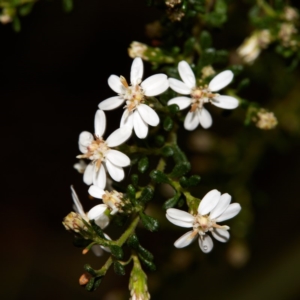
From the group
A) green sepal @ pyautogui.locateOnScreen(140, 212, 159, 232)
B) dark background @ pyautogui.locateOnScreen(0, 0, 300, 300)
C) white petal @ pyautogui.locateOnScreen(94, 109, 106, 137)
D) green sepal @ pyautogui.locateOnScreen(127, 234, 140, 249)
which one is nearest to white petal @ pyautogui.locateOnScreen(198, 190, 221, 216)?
green sepal @ pyautogui.locateOnScreen(140, 212, 159, 232)

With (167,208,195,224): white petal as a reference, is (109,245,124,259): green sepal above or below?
below

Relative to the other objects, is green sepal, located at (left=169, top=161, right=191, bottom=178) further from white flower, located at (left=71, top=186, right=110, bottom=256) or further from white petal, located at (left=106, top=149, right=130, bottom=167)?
white flower, located at (left=71, top=186, right=110, bottom=256)

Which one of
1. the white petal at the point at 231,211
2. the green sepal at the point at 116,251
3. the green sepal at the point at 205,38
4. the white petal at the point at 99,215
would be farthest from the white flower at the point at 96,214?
the green sepal at the point at 205,38

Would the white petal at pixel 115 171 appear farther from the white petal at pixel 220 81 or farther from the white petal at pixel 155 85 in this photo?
the white petal at pixel 220 81

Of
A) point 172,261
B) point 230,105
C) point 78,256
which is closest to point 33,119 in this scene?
point 78,256

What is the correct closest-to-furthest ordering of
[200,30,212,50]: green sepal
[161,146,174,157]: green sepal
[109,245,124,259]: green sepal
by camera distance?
[109,245,124,259]: green sepal → [161,146,174,157]: green sepal → [200,30,212,50]: green sepal

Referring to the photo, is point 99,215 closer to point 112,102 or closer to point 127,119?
point 127,119
